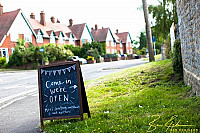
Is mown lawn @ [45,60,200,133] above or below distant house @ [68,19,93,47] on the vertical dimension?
below

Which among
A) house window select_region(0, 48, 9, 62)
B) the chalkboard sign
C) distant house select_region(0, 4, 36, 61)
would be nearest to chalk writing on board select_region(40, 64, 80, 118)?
the chalkboard sign

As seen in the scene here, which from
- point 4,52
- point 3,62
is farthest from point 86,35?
point 3,62

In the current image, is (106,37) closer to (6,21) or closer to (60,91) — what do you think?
(6,21)

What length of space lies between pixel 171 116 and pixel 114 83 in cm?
520

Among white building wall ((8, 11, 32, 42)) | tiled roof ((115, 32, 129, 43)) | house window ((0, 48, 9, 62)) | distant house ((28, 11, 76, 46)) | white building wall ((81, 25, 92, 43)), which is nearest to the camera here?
house window ((0, 48, 9, 62))

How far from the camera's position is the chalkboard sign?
496 cm

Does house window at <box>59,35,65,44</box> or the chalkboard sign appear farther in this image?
house window at <box>59,35,65,44</box>

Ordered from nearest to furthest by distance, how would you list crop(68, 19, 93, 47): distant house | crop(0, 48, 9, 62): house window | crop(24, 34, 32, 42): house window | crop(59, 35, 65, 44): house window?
crop(0, 48, 9, 62): house window → crop(24, 34, 32, 42): house window → crop(59, 35, 65, 44): house window → crop(68, 19, 93, 47): distant house

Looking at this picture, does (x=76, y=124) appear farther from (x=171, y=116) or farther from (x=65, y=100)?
(x=171, y=116)

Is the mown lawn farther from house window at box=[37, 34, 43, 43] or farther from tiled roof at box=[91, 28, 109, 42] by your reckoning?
tiled roof at box=[91, 28, 109, 42]

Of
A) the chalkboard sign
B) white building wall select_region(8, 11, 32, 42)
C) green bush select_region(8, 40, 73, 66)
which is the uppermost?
white building wall select_region(8, 11, 32, 42)

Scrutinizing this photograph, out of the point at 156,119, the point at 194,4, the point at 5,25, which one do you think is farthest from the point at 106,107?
the point at 5,25

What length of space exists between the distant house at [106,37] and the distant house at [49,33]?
36.8 feet

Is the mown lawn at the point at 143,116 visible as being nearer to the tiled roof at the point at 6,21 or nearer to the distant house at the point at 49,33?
the tiled roof at the point at 6,21
